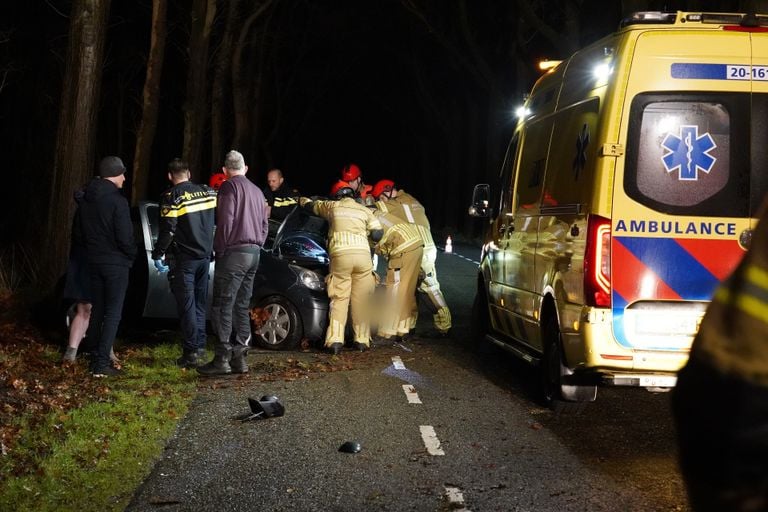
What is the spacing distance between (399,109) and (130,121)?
1569 cm

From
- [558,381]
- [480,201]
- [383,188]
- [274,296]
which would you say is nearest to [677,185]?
[558,381]

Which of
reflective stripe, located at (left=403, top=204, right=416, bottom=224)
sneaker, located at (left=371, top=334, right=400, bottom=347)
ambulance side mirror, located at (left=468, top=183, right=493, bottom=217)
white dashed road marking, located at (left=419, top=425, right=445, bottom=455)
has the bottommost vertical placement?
sneaker, located at (left=371, top=334, right=400, bottom=347)

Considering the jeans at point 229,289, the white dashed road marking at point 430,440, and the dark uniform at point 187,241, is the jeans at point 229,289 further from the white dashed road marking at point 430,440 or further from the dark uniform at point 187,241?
the white dashed road marking at point 430,440

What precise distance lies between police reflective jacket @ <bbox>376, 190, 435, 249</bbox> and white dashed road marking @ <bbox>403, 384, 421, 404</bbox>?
3073mm

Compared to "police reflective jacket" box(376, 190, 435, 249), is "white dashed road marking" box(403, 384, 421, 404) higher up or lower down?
lower down

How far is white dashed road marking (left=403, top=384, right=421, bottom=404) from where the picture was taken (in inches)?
322

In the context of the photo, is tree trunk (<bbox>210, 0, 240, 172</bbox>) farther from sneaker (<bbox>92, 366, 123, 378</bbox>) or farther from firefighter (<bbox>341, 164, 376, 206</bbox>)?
sneaker (<bbox>92, 366, 123, 378</bbox>)

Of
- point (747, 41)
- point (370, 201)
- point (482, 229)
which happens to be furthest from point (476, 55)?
point (747, 41)

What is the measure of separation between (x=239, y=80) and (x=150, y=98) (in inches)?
384

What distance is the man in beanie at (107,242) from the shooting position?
879 cm

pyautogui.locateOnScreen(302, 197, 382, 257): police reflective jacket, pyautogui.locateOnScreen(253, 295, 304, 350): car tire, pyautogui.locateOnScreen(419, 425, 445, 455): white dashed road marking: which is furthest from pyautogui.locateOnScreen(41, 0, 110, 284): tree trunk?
pyautogui.locateOnScreen(419, 425, 445, 455): white dashed road marking

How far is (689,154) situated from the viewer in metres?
6.71

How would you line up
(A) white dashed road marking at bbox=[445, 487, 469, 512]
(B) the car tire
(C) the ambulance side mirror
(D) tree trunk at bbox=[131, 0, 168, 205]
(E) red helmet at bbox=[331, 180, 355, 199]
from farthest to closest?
(D) tree trunk at bbox=[131, 0, 168, 205], (E) red helmet at bbox=[331, 180, 355, 199], (B) the car tire, (C) the ambulance side mirror, (A) white dashed road marking at bbox=[445, 487, 469, 512]

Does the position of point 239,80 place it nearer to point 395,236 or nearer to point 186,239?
point 395,236
